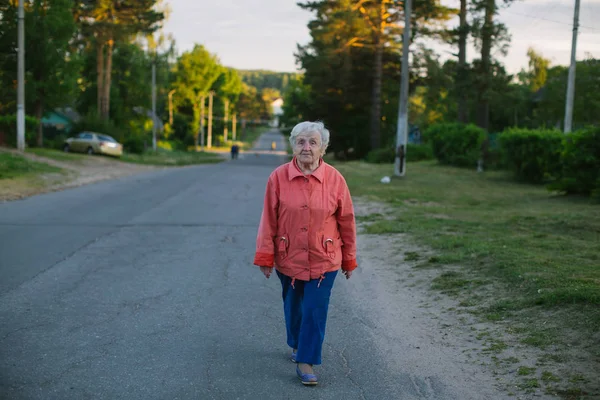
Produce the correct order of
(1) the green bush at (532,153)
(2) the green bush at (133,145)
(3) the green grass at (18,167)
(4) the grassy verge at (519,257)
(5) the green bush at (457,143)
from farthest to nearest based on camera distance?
1. (2) the green bush at (133,145)
2. (5) the green bush at (457,143)
3. (3) the green grass at (18,167)
4. (1) the green bush at (532,153)
5. (4) the grassy verge at (519,257)

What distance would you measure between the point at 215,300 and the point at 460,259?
3566mm

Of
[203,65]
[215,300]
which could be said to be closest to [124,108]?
[203,65]

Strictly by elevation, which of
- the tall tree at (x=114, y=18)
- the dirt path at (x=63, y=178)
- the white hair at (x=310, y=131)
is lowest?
the dirt path at (x=63, y=178)

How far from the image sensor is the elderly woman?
15.6 feet

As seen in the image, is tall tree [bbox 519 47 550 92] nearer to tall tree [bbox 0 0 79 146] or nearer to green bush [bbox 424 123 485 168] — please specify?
green bush [bbox 424 123 485 168]

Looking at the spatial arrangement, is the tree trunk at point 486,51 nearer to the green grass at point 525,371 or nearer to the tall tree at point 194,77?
the green grass at point 525,371

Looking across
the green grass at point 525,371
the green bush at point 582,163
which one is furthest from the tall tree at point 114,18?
the green grass at point 525,371

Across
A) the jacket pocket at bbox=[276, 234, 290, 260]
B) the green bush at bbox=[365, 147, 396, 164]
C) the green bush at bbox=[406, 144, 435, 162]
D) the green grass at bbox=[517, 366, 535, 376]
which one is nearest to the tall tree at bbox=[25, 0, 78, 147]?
the green bush at bbox=[365, 147, 396, 164]

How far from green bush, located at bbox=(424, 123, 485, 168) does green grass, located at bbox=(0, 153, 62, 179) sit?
18.8 m

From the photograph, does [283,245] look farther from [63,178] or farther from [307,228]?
[63,178]

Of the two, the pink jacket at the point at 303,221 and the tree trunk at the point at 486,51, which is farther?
the tree trunk at the point at 486,51

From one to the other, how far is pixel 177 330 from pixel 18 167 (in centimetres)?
1971

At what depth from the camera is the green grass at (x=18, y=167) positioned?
21858mm

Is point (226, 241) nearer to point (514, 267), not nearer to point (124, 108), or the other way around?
point (514, 267)
